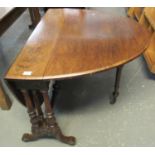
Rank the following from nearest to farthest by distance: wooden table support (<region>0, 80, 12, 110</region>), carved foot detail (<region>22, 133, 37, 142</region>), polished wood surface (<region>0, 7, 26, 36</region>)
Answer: carved foot detail (<region>22, 133, 37, 142</region>) → wooden table support (<region>0, 80, 12, 110</region>) → polished wood surface (<region>0, 7, 26, 36</region>)

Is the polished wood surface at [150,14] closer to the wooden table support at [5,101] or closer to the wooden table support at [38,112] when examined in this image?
the wooden table support at [38,112]

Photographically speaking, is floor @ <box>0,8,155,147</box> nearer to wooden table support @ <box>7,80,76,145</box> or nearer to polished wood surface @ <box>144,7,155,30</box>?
wooden table support @ <box>7,80,76,145</box>

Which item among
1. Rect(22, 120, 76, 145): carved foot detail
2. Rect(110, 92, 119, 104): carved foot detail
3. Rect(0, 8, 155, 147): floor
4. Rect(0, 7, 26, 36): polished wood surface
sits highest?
Rect(0, 7, 26, 36): polished wood surface

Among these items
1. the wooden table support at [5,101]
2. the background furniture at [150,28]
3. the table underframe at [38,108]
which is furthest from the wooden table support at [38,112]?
the background furniture at [150,28]

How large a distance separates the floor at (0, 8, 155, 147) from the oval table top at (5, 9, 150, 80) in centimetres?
38

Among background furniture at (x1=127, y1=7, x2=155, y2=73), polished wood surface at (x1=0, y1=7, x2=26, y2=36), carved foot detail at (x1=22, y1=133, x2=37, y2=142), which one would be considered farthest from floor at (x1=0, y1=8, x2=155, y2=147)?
polished wood surface at (x1=0, y1=7, x2=26, y2=36)

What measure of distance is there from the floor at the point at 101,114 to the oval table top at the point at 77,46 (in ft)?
1.25

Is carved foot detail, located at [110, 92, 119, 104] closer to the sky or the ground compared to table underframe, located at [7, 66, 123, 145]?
closer to the ground

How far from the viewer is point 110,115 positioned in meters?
1.72

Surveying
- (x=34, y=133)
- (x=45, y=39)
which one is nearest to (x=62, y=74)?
(x=45, y=39)

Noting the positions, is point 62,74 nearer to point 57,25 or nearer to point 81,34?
point 81,34

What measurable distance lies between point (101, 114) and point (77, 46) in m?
0.63

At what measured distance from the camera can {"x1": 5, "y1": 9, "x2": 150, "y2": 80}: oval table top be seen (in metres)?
1.21

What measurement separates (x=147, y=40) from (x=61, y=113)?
89 centimetres
